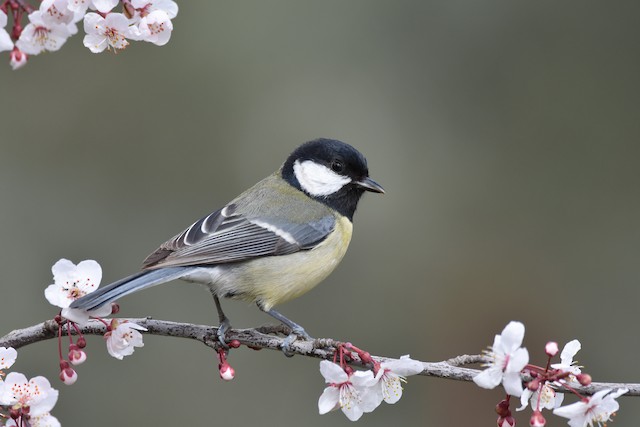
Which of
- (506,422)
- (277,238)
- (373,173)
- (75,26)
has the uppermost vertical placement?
(75,26)

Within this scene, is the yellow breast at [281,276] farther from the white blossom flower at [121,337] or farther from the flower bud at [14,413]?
the flower bud at [14,413]

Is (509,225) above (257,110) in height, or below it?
below

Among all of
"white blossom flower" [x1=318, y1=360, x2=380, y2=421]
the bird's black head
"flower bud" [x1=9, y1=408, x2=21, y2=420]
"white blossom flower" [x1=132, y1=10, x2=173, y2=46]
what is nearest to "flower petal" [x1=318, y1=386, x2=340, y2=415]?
"white blossom flower" [x1=318, y1=360, x2=380, y2=421]

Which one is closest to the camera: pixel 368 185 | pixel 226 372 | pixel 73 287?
→ pixel 73 287

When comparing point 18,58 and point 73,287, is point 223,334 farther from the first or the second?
point 18,58

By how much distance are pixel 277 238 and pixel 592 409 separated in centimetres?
149

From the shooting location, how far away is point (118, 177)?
5.12 metres

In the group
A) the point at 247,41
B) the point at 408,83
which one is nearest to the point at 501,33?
the point at 408,83

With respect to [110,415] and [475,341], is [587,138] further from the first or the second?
[110,415]

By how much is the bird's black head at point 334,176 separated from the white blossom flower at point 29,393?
166 centimetres

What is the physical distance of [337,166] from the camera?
3.54 meters

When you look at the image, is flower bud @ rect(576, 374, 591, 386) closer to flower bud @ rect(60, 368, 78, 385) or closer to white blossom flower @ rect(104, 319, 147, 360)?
white blossom flower @ rect(104, 319, 147, 360)

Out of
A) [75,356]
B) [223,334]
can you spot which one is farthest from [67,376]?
[223,334]

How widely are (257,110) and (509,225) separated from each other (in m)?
1.73
